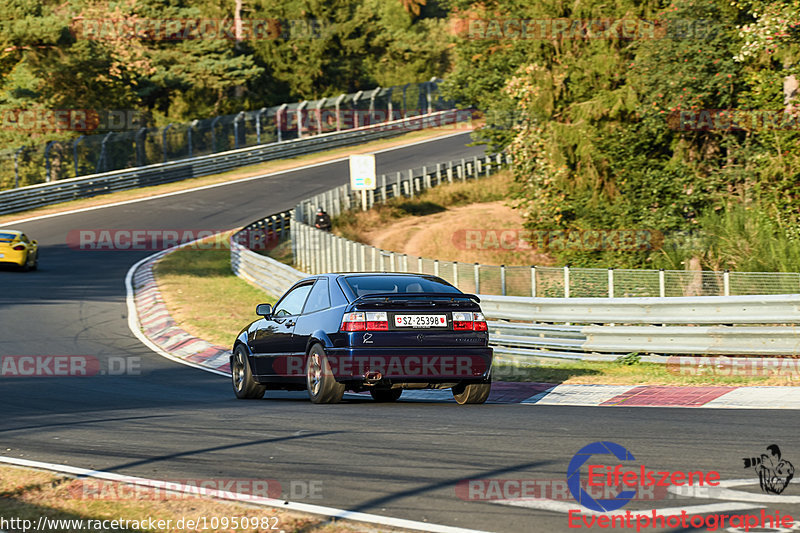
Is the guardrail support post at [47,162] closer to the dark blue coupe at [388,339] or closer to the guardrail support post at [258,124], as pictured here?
the guardrail support post at [258,124]

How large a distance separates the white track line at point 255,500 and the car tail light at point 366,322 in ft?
12.5

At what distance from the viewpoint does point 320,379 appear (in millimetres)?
10906

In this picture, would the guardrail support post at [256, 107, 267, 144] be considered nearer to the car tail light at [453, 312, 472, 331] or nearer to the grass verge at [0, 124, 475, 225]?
Result: the grass verge at [0, 124, 475, 225]

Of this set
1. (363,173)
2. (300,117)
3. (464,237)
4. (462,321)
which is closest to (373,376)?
(462,321)

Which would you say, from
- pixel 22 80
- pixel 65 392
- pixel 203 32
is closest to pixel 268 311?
pixel 65 392

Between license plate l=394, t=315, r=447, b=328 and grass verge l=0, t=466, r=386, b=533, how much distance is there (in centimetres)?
418

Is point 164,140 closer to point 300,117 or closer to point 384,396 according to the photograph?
point 300,117

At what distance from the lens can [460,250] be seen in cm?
3719

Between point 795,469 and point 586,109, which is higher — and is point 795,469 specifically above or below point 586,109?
below

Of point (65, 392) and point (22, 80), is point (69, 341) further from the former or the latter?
point (22, 80)

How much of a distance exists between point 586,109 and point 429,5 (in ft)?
261

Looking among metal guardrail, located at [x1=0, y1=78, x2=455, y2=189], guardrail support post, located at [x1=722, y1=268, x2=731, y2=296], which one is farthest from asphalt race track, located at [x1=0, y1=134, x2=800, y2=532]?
metal guardrail, located at [x1=0, y1=78, x2=455, y2=189]

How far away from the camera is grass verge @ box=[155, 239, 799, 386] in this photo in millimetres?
12867

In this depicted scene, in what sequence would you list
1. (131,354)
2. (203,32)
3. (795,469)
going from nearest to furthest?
(795,469)
(131,354)
(203,32)
